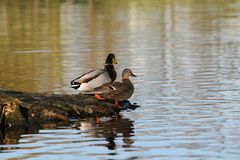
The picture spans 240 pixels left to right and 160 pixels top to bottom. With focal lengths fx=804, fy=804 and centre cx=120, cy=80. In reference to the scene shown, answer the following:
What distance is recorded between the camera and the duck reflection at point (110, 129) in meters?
19.2

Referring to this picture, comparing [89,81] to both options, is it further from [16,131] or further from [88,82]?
[16,131]

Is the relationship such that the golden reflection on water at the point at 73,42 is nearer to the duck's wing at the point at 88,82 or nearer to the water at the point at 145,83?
the water at the point at 145,83

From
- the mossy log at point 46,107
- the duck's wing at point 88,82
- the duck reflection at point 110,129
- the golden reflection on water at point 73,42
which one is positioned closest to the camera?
the duck reflection at point 110,129

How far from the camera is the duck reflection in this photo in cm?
1919

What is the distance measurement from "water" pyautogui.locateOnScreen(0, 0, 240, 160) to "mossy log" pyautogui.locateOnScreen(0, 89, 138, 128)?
0.65m

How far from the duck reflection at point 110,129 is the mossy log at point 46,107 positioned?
630 millimetres

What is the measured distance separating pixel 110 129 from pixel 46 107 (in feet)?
8.24

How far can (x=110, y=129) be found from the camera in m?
20.9

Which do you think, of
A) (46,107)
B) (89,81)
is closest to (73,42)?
(89,81)

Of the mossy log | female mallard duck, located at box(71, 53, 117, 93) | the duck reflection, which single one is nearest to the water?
the duck reflection

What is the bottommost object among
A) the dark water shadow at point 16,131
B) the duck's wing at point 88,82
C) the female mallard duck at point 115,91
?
the dark water shadow at point 16,131

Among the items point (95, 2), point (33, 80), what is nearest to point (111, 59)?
point (33, 80)

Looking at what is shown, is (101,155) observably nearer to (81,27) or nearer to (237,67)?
(237,67)

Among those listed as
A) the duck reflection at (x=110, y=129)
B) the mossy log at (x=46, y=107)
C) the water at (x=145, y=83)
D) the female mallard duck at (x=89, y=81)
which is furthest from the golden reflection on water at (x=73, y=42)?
the duck reflection at (x=110, y=129)
